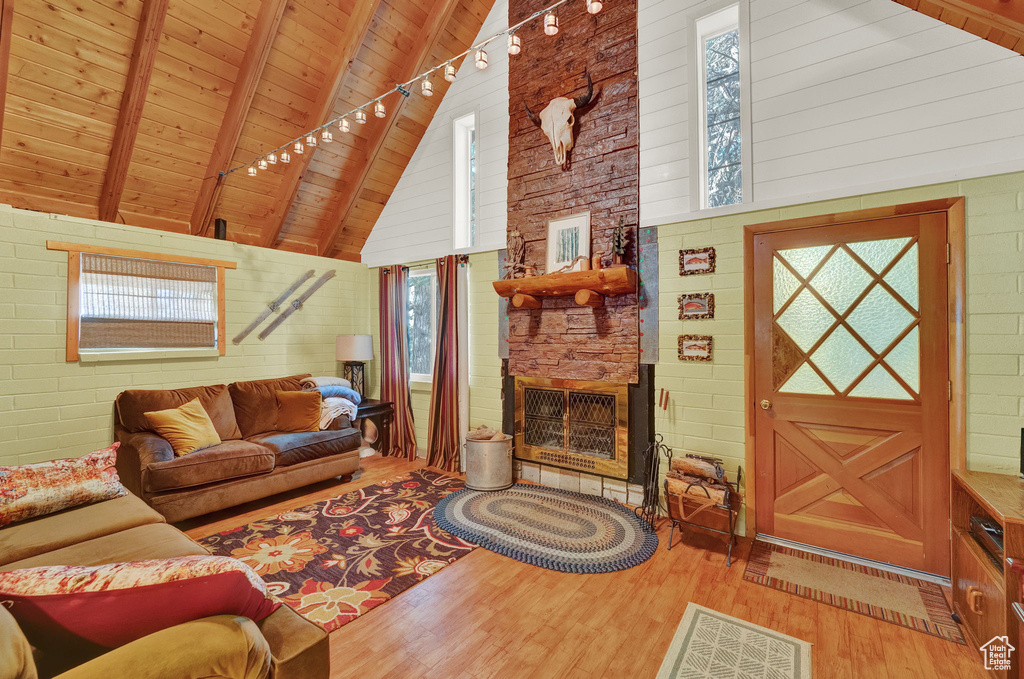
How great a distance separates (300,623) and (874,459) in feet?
10.4

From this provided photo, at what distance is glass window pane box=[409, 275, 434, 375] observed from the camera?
17.1 ft

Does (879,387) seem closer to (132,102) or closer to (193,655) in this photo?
(193,655)

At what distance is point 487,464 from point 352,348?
2.22 metres

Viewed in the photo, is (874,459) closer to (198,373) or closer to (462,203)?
(462,203)

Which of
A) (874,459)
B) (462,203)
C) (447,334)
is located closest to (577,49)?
(462,203)

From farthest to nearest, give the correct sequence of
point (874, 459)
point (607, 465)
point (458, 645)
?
1. point (607, 465)
2. point (874, 459)
3. point (458, 645)

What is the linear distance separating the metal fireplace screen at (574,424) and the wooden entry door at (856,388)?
1028 millimetres

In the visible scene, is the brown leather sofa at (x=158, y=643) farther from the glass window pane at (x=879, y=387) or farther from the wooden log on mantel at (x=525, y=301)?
the glass window pane at (x=879, y=387)

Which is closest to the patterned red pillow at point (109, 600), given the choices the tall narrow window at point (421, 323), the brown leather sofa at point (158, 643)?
the brown leather sofa at point (158, 643)

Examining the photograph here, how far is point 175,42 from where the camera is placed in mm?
3324

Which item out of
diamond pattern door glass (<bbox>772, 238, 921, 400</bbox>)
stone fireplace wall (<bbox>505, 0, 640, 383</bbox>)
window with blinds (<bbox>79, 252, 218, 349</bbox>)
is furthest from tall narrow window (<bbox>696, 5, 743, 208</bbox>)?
window with blinds (<bbox>79, 252, 218, 349</bbox>)

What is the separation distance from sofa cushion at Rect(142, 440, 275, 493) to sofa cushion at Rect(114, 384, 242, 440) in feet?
0.91

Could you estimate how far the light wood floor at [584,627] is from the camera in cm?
186

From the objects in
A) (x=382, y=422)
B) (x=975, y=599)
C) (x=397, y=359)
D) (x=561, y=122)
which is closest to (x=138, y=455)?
(x=382, y=422)
